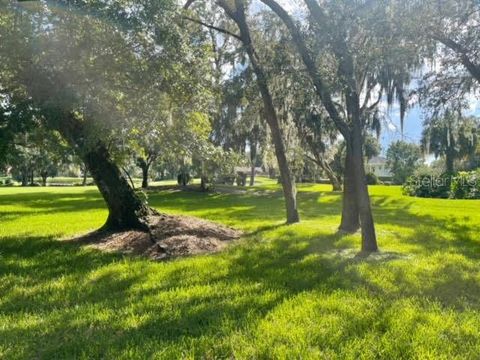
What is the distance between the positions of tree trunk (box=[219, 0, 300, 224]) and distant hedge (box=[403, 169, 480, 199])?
1591 cm

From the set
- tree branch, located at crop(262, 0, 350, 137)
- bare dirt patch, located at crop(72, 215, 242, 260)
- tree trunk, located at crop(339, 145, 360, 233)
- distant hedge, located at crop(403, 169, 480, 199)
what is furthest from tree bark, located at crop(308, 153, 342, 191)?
tree branch, located at crop(262, 0, 350, 137)

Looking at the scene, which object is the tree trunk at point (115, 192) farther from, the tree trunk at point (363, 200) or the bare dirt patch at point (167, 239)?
the tree trunk at point (363, 200)

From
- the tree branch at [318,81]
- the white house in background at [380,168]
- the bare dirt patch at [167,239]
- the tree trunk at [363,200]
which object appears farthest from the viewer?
the white house in background at [380,168]

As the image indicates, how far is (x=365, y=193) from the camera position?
7.65m

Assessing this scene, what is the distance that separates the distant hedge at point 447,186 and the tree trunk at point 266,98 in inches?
627

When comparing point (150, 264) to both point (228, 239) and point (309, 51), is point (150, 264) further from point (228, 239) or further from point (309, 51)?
point (309, 51)

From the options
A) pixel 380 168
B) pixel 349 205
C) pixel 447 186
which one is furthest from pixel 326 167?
pixel 380 168

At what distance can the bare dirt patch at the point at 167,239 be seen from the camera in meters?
7.79

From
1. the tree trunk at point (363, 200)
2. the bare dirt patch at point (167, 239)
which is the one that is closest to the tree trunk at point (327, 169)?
the bare dirt patch at point (167, 239)

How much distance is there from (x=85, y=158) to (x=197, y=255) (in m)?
3.65

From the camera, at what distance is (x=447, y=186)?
81.1 feet

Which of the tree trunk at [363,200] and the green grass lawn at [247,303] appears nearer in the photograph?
the green grass lawn at [247,303]

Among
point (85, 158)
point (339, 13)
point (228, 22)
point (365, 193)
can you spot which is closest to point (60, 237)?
point (85, 158)

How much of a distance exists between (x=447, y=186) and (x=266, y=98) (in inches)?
714
